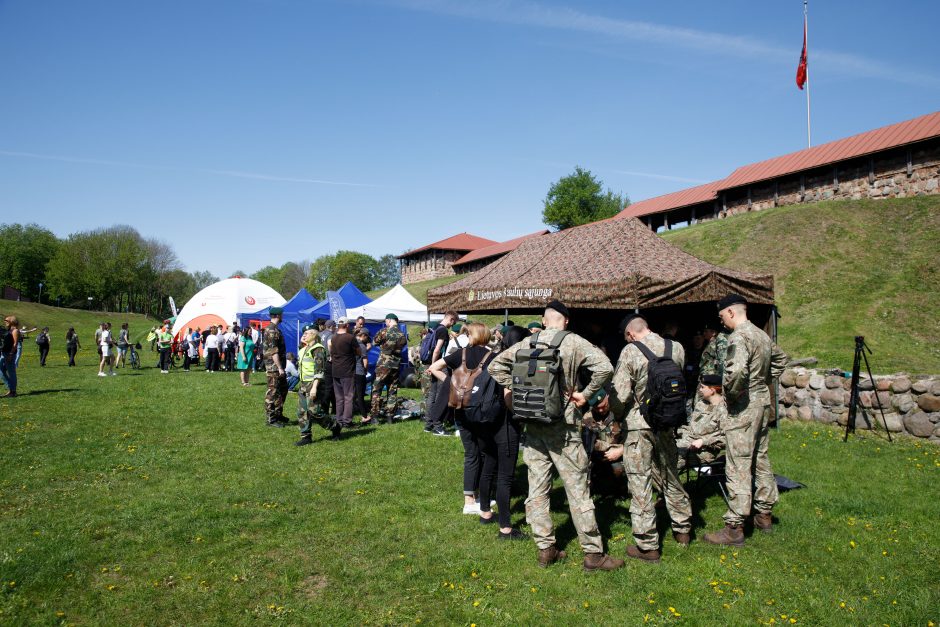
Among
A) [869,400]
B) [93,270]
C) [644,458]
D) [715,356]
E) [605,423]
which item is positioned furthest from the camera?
[93,270]

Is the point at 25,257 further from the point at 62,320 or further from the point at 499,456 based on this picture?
the point at 499,456

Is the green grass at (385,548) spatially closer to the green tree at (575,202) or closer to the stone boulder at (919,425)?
the stone boulder at (919,425)

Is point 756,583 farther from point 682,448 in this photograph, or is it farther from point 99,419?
point 99,419

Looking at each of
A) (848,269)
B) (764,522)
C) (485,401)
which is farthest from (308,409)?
(848,269)

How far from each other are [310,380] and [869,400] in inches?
371

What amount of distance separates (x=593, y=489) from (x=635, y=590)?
2279 mm

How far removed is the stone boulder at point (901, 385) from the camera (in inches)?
343

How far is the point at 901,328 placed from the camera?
18.0 meters

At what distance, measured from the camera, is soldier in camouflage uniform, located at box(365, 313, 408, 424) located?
32.7 ft

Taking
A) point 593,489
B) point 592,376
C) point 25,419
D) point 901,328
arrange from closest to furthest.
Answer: point 592,376
point 593,489
point 25,419
point 901,328

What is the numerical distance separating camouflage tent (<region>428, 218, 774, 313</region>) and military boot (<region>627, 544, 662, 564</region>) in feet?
12.4

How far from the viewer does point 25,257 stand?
79750 mm

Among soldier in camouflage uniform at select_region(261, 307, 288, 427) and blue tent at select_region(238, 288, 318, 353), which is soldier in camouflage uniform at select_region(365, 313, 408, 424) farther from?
blue tent at select_region(238, 288, 318, 353)

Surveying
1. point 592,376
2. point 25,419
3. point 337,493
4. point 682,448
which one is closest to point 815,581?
point 682,448
